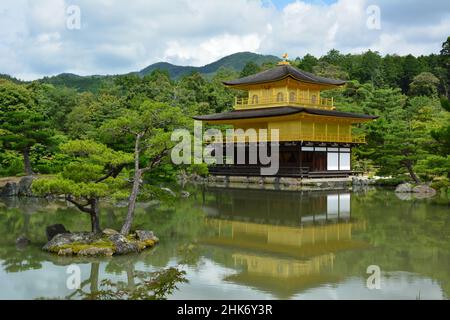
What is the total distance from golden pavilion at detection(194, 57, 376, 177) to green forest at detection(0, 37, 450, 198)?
2.24 meters

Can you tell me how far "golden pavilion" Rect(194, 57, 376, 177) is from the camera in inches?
1236

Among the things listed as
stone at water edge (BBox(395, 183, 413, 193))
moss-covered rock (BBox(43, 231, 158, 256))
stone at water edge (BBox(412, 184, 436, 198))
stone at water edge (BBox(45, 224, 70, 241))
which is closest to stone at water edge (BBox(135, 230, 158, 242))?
moss-covered rock (BBox(43, 231, 158, 256))

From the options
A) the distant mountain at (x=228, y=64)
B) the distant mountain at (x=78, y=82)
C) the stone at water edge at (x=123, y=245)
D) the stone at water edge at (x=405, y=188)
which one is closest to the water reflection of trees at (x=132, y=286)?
the stone at water edge at (x=123, y=245)

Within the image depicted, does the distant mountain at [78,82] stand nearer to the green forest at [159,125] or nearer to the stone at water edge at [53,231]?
the green forest at [159,125]

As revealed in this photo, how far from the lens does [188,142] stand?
46.4ft

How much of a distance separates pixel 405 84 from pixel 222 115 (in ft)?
133

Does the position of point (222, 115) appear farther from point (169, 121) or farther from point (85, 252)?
A: point (85, 252)

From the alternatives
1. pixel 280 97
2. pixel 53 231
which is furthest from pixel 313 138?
pixel 53 231

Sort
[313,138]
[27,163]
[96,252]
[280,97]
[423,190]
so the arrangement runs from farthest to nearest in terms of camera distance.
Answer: [280,97]
[313,138]
[423,190]
[27,163]
[96,252]

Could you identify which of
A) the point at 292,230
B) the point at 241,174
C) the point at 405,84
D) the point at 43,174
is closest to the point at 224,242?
the point at 292,230

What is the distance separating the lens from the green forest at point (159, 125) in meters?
12.4

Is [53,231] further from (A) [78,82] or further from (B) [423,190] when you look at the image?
(A) [78,82]

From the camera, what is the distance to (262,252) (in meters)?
11.6

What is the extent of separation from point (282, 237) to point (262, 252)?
2.13 metres
